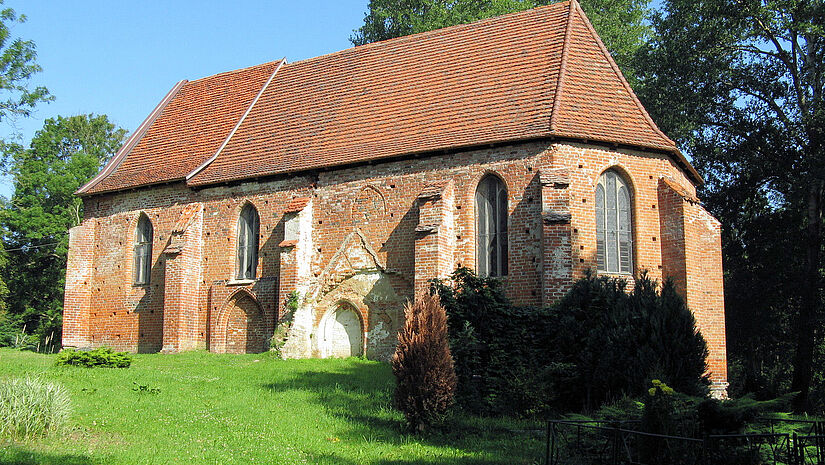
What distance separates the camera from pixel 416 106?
21.9 m

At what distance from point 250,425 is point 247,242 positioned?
11564 mm

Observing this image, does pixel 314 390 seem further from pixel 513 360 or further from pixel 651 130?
pixel 651 130

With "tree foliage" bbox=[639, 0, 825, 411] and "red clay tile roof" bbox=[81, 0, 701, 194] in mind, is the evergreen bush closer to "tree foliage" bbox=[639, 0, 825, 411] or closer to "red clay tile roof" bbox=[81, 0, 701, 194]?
"red clay tile roof" bbox=[81, 0, 701, 194]

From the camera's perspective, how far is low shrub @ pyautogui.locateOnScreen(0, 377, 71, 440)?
1041cm

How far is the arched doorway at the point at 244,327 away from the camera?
22172mm

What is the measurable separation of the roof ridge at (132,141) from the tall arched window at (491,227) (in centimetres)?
1418

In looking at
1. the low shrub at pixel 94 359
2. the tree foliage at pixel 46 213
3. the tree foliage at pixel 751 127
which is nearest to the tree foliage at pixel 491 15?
the tree foliage at pixel 751 127

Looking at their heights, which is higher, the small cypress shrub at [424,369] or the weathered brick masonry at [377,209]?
the weathered brick masonry at [377,209]

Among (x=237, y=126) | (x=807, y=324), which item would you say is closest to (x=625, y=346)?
(x=807, y=324)

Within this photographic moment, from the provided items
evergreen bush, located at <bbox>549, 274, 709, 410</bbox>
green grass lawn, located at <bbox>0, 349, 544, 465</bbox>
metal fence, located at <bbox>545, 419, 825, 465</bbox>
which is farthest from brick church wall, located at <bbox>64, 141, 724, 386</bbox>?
metal fence, located at <bbox>545, 419, 825, 465</bbox>

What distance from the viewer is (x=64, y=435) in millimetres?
10680

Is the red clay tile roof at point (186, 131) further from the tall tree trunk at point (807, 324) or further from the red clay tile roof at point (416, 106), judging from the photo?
the tall tree trunk at point (807, 324)

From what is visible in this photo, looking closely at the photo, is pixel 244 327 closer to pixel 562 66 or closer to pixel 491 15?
pixel 562 66

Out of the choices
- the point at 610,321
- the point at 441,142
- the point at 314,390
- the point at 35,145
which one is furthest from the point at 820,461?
the point at 35,145
